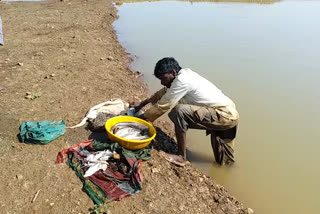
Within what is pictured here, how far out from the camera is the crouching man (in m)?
3.82

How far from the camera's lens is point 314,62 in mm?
8156

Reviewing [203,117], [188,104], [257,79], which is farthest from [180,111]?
[257,79]

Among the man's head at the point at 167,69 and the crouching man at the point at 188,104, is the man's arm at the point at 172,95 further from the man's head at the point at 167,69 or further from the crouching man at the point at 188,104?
the man's head at the point at 167,69

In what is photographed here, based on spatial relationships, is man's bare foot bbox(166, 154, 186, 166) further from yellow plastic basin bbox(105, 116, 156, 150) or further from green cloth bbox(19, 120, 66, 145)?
green cloth bbox(19, 120, 66, 145)

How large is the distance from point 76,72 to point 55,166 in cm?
311

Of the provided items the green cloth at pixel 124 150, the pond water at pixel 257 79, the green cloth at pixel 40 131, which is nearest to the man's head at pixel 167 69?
the green cloth at pixel 124 150

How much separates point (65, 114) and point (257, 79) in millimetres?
4378

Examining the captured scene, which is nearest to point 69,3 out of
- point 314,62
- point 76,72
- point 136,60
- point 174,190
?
point 136,60

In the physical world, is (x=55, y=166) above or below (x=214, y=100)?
below

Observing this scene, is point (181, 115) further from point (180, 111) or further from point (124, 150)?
point (124, 150)

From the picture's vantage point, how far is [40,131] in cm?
414

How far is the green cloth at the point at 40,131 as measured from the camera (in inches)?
160

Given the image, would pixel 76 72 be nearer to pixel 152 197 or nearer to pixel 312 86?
pixel 152 197

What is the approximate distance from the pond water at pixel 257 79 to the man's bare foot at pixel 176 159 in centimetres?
51
